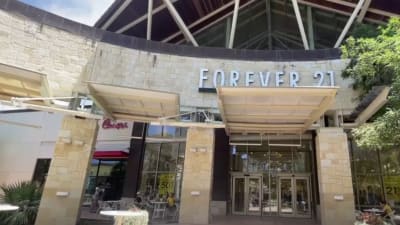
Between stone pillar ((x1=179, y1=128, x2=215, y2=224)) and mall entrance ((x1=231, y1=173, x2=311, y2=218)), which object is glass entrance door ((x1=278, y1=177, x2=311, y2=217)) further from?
stone pillar ((x1=179, y1=128, x2=215, y2=224))

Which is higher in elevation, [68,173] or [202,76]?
[202,76]

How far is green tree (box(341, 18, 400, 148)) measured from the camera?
6.99 m

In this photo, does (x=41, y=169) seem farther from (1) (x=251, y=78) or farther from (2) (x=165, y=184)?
(1) (x=251, y=78)

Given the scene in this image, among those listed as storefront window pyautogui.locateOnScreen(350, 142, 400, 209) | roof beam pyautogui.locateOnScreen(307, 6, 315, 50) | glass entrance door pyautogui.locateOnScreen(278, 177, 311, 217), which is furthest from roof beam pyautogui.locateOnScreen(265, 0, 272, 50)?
glass entrance door pyautogui.locateOnScreen(278, 177, 311, 217)

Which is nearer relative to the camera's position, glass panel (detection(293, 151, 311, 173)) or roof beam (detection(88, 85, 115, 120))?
roof beam (detection(88, 85, 115, 120))

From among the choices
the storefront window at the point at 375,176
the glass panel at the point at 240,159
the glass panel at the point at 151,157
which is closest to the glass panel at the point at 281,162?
the glass panel at the point at 240,159

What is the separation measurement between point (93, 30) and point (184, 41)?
9.42 metres

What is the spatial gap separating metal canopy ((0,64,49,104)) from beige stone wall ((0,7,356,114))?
3.03 ft

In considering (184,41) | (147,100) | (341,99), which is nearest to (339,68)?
(341,99)

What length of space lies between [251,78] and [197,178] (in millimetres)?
4665

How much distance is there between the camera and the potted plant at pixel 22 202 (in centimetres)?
932

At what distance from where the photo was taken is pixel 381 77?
10.3m

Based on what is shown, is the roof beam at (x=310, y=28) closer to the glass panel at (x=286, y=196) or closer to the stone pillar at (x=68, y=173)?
the glass panel at (x=286, y=196)

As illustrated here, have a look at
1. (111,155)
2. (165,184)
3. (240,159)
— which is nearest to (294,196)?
(240,159)
